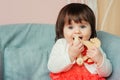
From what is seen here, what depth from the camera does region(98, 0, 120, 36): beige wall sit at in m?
1.61

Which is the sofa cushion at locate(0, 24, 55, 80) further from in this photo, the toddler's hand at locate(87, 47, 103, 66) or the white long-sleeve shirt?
the toddler's hand at locate(87, 47, 103, 66)

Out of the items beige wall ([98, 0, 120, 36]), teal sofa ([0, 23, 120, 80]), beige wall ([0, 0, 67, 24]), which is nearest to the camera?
teal sofa ([0, 23, 120, 80])

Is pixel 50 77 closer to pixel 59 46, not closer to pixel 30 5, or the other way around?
pixel 59 46

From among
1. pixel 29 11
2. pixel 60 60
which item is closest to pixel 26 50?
pixel 60 60

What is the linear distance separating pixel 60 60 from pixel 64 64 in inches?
1.0

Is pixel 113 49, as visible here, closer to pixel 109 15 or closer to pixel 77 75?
pixel 77 75

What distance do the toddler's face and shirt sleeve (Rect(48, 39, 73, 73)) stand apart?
5 centimetres

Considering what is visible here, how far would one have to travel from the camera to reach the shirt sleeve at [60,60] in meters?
1.07

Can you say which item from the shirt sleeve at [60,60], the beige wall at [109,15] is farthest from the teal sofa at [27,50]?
the beige wall at [109,15]

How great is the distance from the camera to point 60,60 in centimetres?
108

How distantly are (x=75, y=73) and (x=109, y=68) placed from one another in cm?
15

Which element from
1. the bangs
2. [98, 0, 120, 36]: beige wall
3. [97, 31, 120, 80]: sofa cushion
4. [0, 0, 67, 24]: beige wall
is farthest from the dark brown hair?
[98, 0, 120, 36]: beige wall

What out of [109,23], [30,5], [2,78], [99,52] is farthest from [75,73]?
[109,23]

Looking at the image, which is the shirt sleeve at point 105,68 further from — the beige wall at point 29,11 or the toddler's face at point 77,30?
the beige wall at point 29,11
